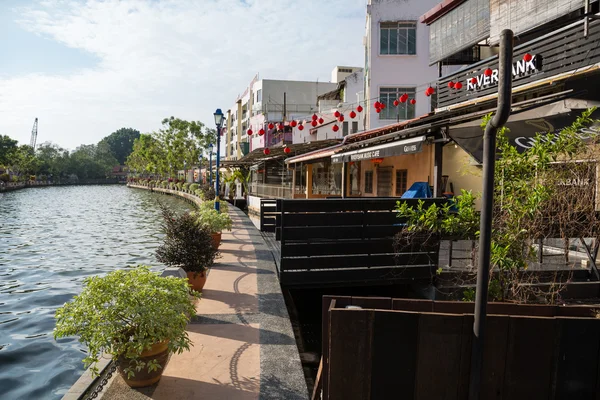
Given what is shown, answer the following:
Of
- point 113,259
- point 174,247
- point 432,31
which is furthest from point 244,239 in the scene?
point 432,31

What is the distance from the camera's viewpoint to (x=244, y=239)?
14.0 m

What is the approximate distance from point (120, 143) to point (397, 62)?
14295 cm

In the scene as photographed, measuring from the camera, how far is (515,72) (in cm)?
1000

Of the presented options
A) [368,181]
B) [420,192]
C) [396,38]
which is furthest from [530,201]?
[396,38]

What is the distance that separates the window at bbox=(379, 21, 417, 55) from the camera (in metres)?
21.7

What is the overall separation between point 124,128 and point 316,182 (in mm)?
143486

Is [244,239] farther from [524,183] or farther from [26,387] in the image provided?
[524,183]

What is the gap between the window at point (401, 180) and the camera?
1532cm

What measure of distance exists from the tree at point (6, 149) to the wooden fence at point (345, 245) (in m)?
75.8

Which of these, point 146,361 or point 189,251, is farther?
point 189,251

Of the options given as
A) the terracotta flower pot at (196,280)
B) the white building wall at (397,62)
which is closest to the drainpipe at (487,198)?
the terracotta flower pot at (196,280)

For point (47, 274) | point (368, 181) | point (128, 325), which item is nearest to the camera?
point (128, 325)

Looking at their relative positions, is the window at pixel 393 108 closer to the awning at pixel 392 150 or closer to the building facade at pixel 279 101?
the awning at pixel 392 150

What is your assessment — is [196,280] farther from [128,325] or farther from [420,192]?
[420,192]
